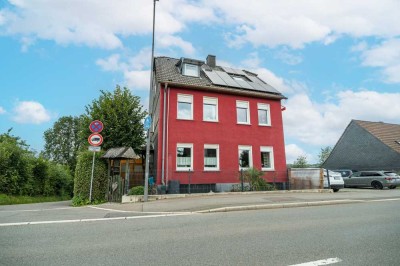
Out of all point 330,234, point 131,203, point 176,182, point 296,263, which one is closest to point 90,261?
point 296,263

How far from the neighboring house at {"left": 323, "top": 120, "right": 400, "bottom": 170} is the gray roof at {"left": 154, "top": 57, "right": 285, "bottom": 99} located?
1808cm

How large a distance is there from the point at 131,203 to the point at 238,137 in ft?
31.6

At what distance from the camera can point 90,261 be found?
13.3 ft

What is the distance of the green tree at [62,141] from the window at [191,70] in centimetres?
3796

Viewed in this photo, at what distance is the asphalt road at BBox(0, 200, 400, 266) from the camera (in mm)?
4121

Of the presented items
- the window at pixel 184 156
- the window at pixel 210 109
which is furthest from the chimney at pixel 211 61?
the window at pixel 184 156

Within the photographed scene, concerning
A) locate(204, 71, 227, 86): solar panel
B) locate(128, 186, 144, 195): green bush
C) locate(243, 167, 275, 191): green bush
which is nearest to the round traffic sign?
locate(128, 186, 144, 195): green bush

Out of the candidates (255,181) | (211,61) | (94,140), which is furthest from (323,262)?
(211,61)

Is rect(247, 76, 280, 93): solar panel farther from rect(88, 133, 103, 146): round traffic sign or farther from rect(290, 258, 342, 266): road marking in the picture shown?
rect(290, 258, 342, 266): road marking

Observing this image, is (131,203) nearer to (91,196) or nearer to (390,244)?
(91,196)

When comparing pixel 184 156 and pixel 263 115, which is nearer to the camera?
pixel 184 156

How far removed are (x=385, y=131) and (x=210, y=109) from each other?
88.6ft

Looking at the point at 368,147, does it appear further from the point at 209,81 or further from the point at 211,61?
the point at 209,81

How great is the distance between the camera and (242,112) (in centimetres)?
1958
